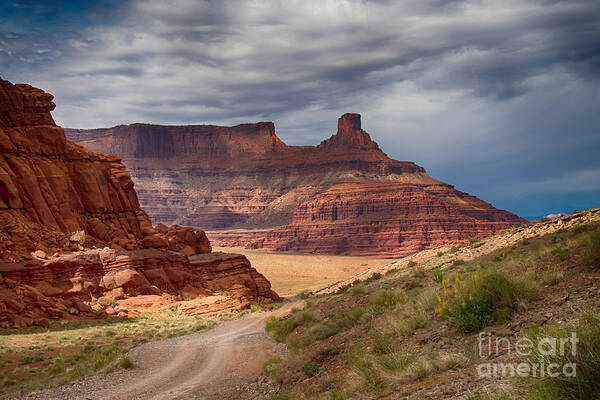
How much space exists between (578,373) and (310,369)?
18.5ft

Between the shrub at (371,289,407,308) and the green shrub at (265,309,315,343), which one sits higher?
the shrub at (371,289,407,308)

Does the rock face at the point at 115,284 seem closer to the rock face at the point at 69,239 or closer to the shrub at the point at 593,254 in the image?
the rock face at the point at 69,239

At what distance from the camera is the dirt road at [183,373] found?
10.5 meters

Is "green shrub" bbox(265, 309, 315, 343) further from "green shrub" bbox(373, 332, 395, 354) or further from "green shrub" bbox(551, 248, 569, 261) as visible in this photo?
"green shrub" bbox(551, 248, 569, 261)

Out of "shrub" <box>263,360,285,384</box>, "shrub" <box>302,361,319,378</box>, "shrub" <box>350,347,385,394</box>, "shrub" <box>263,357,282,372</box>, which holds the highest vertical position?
"shrub" <box>350,347,385,394</box>

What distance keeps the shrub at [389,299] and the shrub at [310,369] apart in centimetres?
317

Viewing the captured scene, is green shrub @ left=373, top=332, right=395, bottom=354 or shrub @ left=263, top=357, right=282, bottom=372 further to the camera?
shrub @ left=263, top=357, right=282, bottom=372

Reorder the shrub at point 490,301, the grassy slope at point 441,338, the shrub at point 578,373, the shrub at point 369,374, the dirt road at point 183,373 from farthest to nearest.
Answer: the dirt road at point 183,373 → the shrub at point 490,301 → the shrub at point 369,374 → the grassy slope at point 441,338 → the shrub at point 578,373

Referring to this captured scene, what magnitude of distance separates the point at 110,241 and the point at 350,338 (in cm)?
2557

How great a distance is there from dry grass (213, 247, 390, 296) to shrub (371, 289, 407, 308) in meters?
41.9

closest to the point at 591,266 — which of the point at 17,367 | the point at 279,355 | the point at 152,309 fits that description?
the point at 279,355

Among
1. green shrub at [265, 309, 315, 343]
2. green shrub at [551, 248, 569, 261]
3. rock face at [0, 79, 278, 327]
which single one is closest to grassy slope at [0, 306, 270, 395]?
rock face at [0, 79, 278, 327]

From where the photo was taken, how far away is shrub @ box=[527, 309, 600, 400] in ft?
14.0

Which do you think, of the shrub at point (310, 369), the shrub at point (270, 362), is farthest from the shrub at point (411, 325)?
the shrub at point (270, 362)
